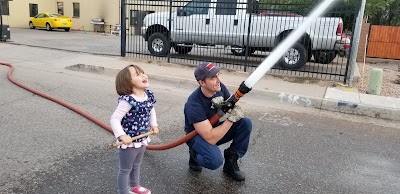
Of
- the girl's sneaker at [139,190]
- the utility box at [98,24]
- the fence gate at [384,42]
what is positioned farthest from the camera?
the utility box at [98,24]

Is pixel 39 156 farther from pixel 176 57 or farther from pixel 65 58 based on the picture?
pixel 65 58

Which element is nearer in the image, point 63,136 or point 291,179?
point 291,179

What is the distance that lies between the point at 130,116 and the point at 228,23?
8425 mm

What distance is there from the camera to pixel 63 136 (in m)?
4.78

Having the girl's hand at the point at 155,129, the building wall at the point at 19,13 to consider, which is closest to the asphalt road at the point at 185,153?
the girl's hand at the point at 155,129

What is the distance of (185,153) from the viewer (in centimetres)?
436

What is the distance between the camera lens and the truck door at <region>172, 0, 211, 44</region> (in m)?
11.1

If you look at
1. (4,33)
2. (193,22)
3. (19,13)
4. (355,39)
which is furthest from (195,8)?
(19,13)

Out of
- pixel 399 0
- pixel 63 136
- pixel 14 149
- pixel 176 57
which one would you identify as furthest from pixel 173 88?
pixel 399 0

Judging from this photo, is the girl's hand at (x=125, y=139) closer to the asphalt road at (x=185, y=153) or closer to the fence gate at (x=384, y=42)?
the asphalt road at (x=185, y=153)

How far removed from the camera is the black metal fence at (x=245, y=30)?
948 centimetres

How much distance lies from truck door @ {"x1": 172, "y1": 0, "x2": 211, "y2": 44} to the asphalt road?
4583 millimetres

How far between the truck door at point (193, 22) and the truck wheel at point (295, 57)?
8.59ft

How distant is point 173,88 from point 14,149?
14.6 ft
